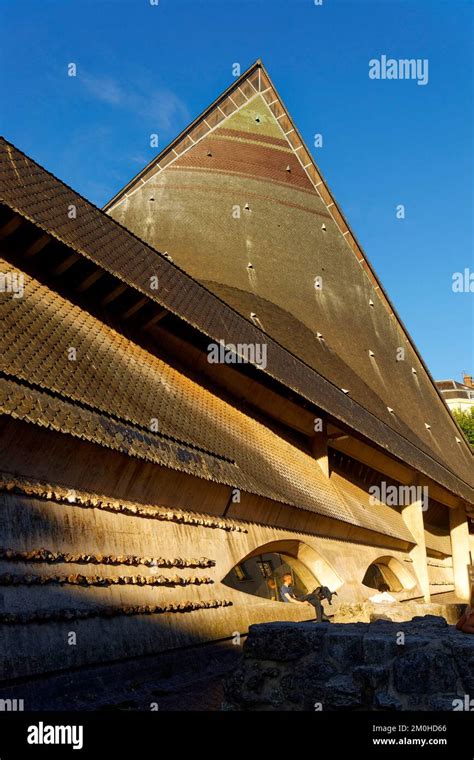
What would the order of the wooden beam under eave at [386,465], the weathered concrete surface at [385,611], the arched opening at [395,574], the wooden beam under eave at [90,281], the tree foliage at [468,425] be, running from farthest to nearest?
the tree foliage at [468,425], the arched opening at [395,574], the wooden beam under eave at [386,465], the weathered concrete surface at [385,611], the wooden beam under eave at [90,281]

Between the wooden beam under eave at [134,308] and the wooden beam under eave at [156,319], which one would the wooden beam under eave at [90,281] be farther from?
the wooden beam under eave at [156,319]

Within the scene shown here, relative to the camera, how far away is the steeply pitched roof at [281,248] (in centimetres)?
2242

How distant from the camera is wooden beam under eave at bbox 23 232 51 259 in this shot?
30.2 ft

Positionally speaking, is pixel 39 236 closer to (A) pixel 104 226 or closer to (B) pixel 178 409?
(A) pixel 104 226

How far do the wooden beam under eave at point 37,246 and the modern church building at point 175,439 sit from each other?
0.07 feet

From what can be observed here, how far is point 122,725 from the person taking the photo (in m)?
4.71

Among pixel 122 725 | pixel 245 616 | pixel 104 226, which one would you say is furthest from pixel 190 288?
pixel 122 725

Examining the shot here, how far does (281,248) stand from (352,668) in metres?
21.2

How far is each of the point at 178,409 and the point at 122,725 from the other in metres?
6.69

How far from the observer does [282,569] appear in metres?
21.7

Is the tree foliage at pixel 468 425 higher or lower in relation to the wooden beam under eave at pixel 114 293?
higher

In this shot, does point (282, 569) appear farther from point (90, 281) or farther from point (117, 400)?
point (90, 281)

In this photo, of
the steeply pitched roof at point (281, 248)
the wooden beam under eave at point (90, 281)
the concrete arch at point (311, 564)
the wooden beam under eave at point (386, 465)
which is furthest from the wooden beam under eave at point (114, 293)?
the steeply pitched roof at point (281, 248)

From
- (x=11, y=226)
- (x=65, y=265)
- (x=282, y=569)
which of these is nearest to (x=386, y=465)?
(x=282, y=569)
